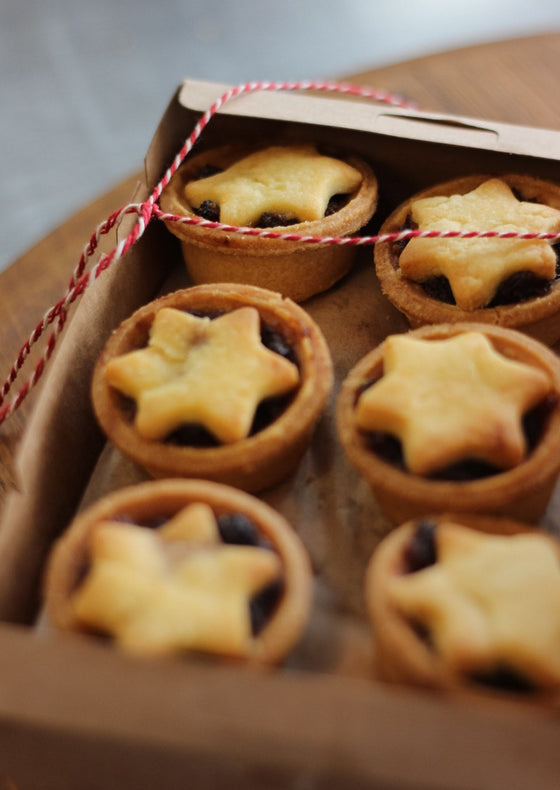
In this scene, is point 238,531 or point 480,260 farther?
point 480,260

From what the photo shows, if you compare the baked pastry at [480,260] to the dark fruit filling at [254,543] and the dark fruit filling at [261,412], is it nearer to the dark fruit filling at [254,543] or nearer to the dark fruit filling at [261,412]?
the dark fruit filling at [261,412]

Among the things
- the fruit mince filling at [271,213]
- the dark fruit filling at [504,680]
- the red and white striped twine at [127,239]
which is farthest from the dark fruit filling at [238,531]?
the fruit mince filling at [271,213]

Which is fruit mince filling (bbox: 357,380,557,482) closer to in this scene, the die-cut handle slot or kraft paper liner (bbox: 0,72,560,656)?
kraft paper liner (bbox: 0,72,560,656)

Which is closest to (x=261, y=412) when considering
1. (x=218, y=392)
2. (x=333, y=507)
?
(x=218, y=392)

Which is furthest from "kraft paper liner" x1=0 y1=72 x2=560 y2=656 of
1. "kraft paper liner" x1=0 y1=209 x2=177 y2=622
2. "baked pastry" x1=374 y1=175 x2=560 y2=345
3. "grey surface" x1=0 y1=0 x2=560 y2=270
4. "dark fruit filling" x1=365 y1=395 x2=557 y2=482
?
"grey surface" x1=0 y1=0 x2=560 y2=270

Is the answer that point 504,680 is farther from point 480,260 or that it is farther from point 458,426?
point 480,260

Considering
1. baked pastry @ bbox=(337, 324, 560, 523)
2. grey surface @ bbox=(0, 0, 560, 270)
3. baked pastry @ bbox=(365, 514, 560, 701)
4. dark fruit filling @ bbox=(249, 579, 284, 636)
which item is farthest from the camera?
grey surface @ bbox=(0, 0, 560, 270)
